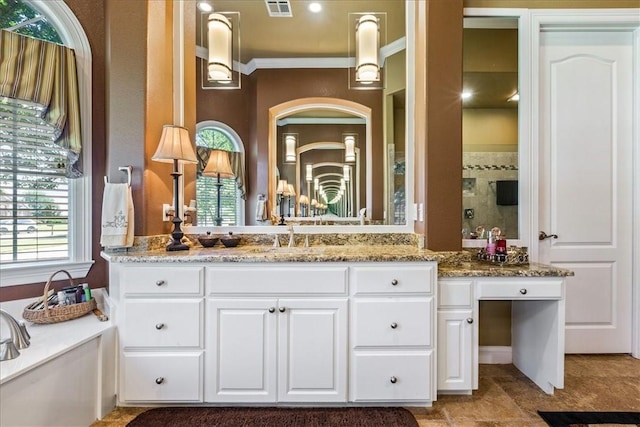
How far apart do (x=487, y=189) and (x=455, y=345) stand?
1253 mm

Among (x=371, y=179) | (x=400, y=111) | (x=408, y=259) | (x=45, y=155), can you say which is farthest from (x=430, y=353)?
(x=45, y=155)

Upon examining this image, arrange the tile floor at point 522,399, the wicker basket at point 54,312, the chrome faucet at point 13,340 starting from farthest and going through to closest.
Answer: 1. the wicker basket at point 54,312
2. the tile floor at point 522,399
3. the chrome faucet at point 13,340

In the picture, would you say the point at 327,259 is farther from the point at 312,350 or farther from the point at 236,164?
the point at 236,164

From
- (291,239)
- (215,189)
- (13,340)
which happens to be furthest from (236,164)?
(13,340)

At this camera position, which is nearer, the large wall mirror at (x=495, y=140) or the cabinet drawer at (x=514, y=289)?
the cabinet drawer at (x=514, y=289)

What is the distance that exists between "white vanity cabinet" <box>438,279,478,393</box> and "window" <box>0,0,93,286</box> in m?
2.53

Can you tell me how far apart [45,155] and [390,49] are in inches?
104

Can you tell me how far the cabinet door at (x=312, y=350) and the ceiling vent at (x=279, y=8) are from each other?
218 centimetres

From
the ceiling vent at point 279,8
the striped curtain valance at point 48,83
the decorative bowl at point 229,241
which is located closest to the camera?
the striped curtain valance at point 48,83

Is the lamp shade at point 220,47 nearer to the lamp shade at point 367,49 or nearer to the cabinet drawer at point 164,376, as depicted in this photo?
the lamp shade at point 367,49

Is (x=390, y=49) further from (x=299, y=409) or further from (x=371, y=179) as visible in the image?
Result: (x=299, y=409)

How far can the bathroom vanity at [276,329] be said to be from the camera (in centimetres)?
179

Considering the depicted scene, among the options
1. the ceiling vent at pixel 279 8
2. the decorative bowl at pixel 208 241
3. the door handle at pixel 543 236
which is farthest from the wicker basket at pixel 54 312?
the door handle at pixel 543 236

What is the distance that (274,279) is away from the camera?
179cm
